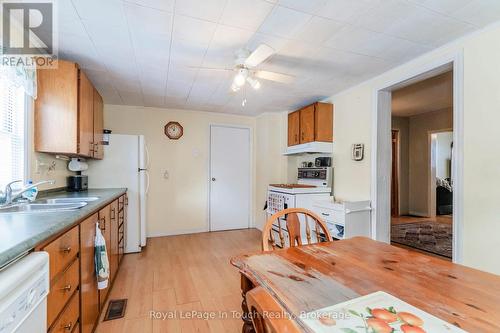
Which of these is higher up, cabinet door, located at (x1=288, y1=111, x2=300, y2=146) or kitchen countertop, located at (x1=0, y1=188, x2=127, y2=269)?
cabinet door, located at (x1=288, y1=111, x2=300, y2=146)

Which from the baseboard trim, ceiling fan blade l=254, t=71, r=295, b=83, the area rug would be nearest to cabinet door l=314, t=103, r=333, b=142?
ceiling fan blade l=254, t=71, r=295, b=83

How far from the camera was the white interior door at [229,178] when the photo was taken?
4355mm

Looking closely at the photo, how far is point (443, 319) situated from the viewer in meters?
0.66

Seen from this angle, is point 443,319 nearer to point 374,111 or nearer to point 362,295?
point 362,295

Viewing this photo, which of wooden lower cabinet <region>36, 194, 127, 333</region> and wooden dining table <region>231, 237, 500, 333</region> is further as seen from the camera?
wooden lower cabinet <region>36, 194, 127, 333</region>

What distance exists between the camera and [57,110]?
2064 millimetres

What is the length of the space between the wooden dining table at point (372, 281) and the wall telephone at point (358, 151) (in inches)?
71.8

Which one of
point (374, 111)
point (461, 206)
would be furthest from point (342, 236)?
point (374, 111)

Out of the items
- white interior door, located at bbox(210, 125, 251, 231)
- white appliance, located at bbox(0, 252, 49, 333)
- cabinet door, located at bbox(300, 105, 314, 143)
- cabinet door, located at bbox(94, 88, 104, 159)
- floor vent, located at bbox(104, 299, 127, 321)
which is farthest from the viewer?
white interior door, located at bbox(210, 125, 251, 231)

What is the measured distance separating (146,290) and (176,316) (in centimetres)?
56

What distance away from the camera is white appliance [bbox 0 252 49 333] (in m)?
0.63

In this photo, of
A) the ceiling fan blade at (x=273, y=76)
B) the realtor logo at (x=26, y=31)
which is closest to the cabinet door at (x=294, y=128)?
the ceiling fan blade at (x=273, y=76)

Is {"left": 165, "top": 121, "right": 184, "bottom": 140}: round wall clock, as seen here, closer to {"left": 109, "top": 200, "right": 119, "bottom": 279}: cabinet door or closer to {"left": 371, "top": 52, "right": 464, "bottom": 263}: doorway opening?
{"left": 109, "top": 200, "right": 119, "bottom": 279}: cabinet door

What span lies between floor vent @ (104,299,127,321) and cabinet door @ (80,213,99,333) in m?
0.13
